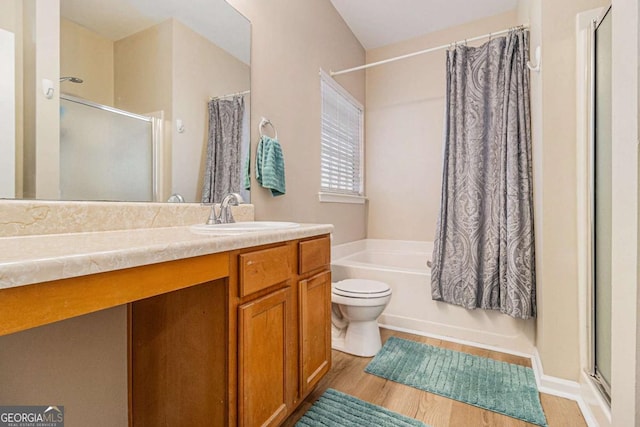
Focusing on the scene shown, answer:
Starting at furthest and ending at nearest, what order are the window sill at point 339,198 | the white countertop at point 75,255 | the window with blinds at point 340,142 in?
the window with blinds at point 340,142 → the window sill at point 339,198 → the white countertop at point 75,255

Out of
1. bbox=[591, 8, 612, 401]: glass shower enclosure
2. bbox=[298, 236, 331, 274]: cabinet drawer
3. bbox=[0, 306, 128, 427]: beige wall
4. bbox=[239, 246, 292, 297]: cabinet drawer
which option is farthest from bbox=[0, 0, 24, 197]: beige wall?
bbox=[591, 8, 612, 401]: glass shower enclosure

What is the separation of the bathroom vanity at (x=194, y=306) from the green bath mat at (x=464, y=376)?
1.94ft

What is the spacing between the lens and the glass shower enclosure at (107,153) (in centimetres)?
99

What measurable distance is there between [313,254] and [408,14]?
2494 mm

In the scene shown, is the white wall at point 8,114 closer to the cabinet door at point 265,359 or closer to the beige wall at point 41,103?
the beige wall at point 41,103

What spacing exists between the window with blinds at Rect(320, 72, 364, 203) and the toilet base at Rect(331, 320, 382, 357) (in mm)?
1018

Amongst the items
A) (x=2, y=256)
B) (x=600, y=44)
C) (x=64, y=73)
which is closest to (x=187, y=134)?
(x=64, y=73)

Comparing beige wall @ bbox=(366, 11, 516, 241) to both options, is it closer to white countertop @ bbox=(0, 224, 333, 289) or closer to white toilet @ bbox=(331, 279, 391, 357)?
white toilet @ bbox=(331, 279, 391, 357)

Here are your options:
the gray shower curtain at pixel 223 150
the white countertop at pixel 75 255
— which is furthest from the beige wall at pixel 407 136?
the white countertop at pixel 75 255

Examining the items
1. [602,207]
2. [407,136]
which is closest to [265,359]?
[602,207]

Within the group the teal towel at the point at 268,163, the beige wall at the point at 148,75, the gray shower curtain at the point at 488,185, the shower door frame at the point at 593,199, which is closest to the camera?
the beige wall at the point at 148,75

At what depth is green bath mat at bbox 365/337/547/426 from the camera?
56.4 inches

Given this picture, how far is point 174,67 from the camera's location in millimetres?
1324

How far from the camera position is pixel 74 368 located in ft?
3.30
